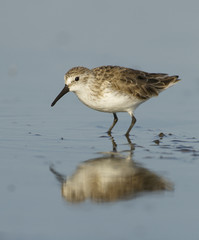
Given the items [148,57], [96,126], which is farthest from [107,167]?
[148,57]

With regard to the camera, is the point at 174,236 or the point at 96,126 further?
the point at 96,126

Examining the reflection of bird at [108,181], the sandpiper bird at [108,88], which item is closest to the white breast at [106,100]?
the sandpiper bird at [108,88]

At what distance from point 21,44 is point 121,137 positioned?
694 centimetres

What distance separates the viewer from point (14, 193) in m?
6.71

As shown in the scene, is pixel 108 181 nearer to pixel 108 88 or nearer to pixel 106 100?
pixel 106 100

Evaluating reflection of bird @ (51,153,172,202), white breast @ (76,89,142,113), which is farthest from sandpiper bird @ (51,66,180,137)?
reflection of bird @ (51,153,172,202)

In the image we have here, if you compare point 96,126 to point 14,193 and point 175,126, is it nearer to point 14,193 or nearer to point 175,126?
point 175,126

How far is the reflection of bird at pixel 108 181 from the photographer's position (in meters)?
6.78

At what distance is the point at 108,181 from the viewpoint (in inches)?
289

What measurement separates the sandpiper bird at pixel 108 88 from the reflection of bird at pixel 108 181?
2.49 metres

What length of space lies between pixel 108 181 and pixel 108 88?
366cm

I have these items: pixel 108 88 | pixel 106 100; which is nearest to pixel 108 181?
pixel 106 100

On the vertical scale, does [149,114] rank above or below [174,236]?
above

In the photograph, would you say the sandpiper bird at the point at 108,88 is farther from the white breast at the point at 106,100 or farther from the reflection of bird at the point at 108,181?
the reflection of bird at the point at 108,181
